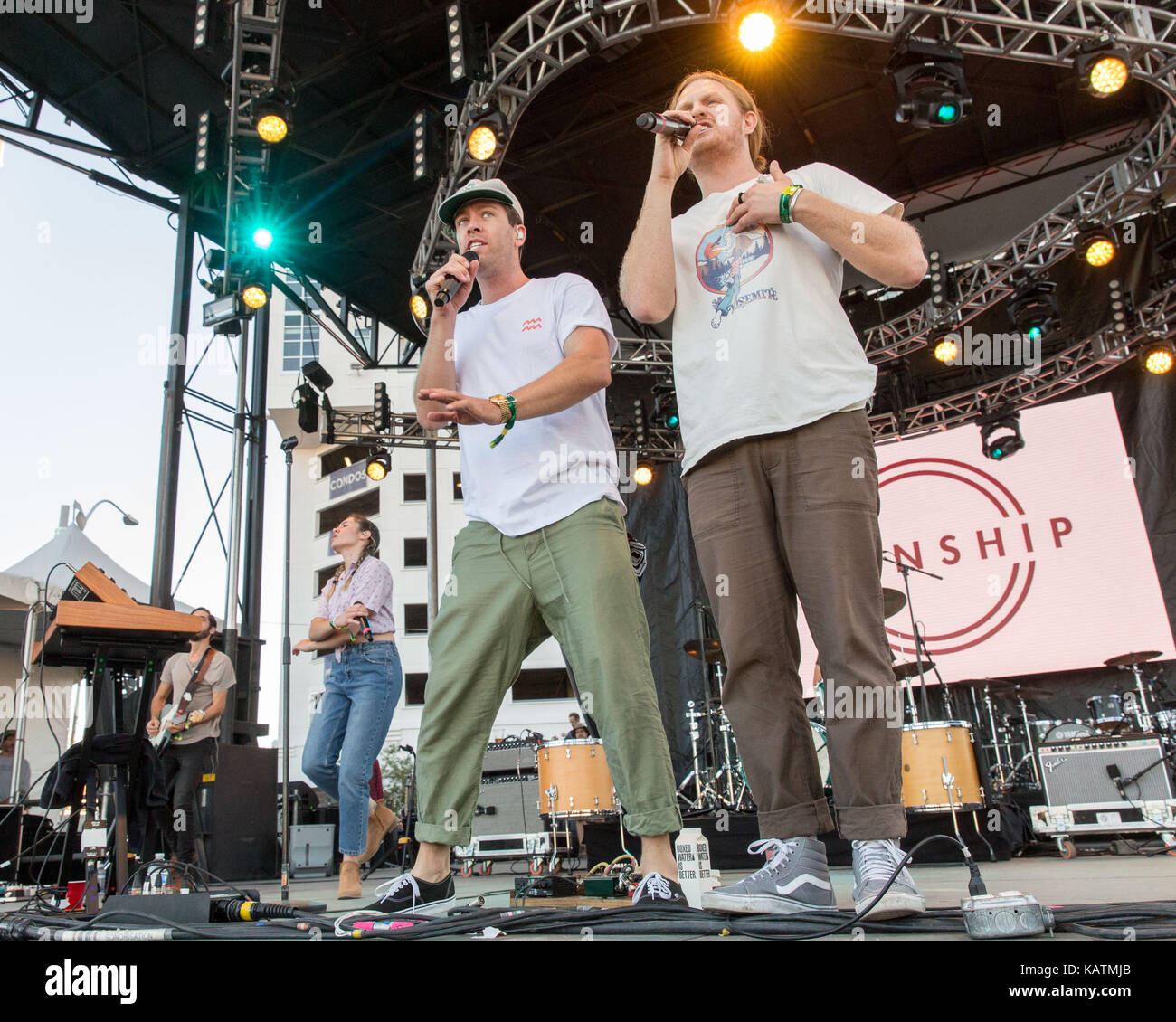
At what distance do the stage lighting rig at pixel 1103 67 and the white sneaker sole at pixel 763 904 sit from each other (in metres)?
6.01

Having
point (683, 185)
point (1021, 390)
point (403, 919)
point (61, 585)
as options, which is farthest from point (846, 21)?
point (61, 585)

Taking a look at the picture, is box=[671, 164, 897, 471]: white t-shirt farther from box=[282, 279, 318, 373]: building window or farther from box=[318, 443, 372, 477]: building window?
box=[318, 443, 372, 477]: building window

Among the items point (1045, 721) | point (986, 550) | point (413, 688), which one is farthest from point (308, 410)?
point (413, 688)

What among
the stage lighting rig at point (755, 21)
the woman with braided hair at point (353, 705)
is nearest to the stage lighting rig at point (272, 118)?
the stage lighting rig at point (755, 21)

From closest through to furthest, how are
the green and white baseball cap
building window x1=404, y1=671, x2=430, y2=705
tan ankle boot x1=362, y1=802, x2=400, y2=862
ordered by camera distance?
the green and white baseball cap
tan ankle boot x1=362, y1=802, x2=400, y2=862
building window x1=404, y1=671, x2=430, y2=705

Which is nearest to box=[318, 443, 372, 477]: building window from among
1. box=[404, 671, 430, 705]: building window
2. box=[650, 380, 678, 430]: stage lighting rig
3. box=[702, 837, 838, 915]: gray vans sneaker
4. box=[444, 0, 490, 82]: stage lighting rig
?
box=[404, 671, 430, 705]: building window

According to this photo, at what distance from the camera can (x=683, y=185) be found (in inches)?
357

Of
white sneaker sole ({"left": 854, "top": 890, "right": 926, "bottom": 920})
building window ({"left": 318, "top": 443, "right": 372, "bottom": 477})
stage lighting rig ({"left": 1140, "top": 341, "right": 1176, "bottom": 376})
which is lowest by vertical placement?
white sneaker sole ({"left": 854, "top": 890, "right": 926, "bottom": 920})

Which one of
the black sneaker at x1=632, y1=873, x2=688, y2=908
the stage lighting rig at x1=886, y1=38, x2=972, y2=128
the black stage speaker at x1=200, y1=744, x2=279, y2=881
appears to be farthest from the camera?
the black stage speaker at x1=200, y1=744, x2=279, y2=881

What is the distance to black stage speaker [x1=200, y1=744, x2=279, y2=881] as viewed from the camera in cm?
684

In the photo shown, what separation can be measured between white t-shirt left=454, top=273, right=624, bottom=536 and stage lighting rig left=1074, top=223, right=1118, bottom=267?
6367mm
